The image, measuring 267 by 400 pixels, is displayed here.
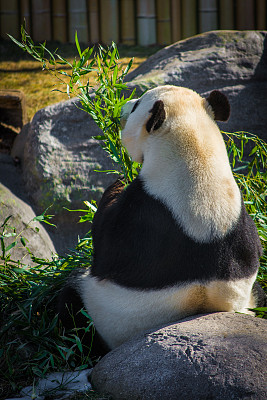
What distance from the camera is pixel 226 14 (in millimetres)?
7082

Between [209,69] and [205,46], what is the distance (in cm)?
31

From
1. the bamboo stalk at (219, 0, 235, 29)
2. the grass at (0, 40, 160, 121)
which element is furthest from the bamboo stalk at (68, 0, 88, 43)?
the bamboo stalk at (219, 0, 235, 29)

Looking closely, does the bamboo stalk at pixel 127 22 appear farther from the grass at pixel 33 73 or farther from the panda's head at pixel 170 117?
the panda's head at pixel 170 117

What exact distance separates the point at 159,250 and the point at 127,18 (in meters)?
5.73

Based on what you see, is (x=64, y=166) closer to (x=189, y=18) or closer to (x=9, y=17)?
(x=9, y=17)

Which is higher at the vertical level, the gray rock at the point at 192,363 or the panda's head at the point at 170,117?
the panda's head at the point at 170,117

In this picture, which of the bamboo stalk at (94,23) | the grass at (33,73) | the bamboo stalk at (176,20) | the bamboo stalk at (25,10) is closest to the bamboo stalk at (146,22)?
the grass at (33,73)

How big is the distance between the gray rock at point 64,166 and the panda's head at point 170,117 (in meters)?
1.93

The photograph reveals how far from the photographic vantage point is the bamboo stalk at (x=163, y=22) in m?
7.01

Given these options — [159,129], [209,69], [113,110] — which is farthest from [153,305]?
[209,69]

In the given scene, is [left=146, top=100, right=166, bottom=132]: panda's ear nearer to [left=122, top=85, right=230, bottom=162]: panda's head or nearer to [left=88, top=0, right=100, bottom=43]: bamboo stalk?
[left=122, top=85, right=230, bottom=162]: panda's head

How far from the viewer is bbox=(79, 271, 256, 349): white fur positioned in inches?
81.3

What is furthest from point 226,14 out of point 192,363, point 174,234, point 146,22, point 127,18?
point 192,363

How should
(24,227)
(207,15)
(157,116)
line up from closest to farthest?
1. (157,116)
2. (24,227)
3. (207,15)
